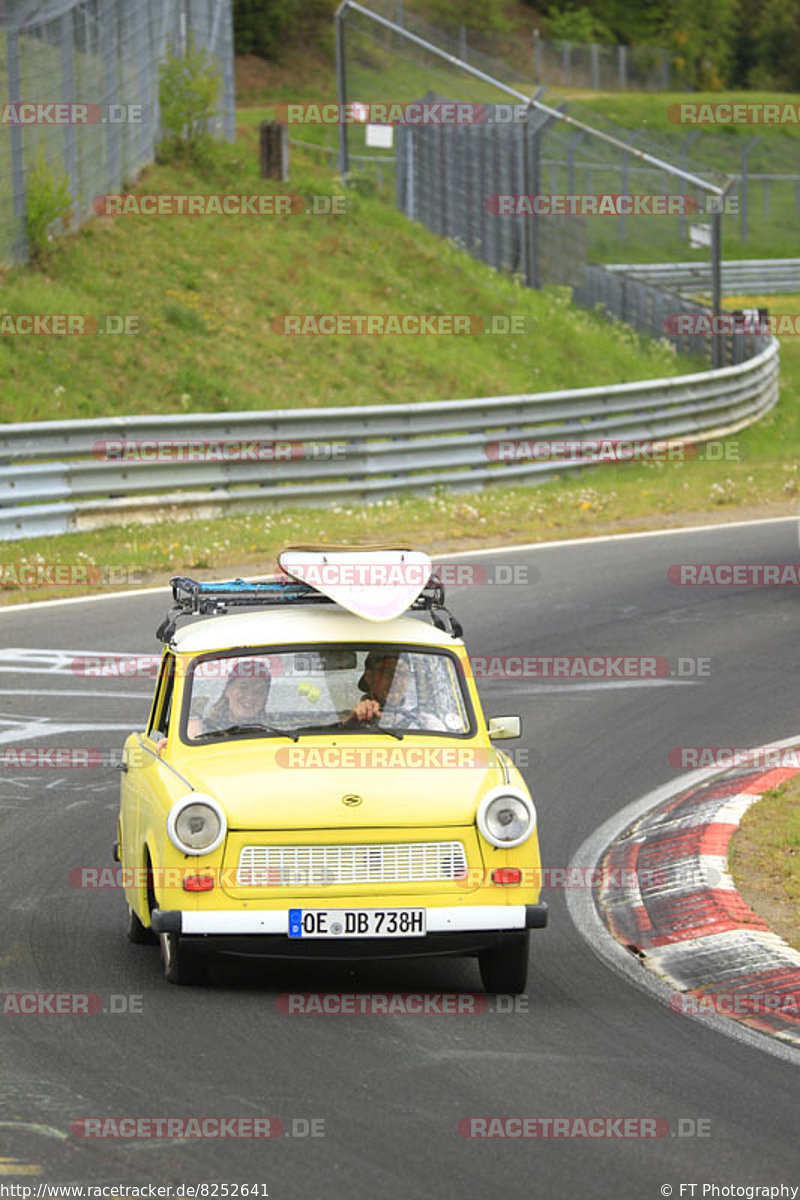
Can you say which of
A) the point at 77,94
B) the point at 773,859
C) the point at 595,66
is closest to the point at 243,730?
the point at 773,859

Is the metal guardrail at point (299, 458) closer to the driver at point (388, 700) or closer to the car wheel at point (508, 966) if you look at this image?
the driver at point (388, 700)

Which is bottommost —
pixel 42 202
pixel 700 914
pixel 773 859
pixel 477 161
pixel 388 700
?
pixel 773 859

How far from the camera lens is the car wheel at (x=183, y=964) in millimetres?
7992

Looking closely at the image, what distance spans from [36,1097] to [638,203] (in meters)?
47.1

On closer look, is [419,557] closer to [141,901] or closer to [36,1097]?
[141,901]

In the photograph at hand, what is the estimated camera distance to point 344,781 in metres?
8.23

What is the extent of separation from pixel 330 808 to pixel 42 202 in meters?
20.3

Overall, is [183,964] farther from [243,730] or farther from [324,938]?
[243,730]

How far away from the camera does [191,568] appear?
63.1 ft

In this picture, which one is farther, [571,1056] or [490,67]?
[490,67]

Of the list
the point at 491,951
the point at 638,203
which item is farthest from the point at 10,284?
the point at 638,203

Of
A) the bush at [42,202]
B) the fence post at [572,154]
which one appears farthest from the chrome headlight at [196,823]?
the fence post at [572,154]

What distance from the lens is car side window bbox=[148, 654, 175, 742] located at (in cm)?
912

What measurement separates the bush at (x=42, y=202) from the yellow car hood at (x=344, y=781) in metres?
19.2
